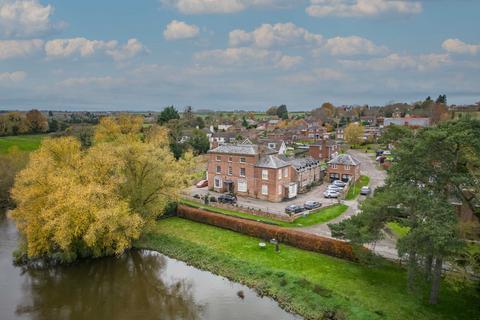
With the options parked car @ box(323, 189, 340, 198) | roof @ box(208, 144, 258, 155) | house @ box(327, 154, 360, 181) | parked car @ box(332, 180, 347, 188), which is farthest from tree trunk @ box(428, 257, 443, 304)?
house @ box(327, 154, 360, 181)

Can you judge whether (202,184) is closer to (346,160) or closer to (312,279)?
(346,160)

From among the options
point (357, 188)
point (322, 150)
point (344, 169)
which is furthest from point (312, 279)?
point (322, 150)

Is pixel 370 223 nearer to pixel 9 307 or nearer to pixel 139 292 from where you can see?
pixel 139 292

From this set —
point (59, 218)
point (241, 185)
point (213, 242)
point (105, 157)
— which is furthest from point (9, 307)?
point (241, 185)

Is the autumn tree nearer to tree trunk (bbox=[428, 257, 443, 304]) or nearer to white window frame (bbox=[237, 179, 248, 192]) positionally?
white window frame (bbox=[237, 179, 248, 192])

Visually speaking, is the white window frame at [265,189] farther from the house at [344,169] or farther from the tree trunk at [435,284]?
the tree trunk at [435,284]
